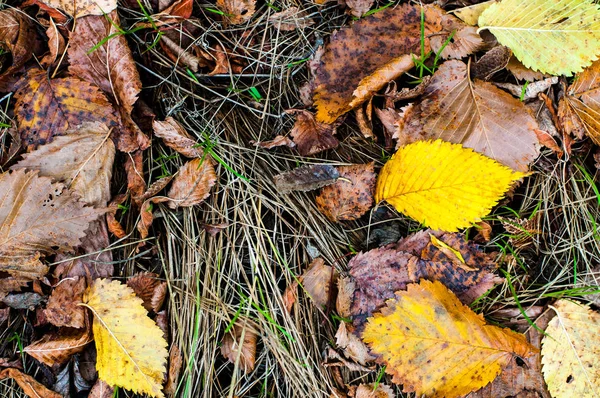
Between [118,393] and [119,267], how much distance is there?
0.48 meters

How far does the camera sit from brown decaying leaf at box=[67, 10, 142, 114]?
187 centimetres

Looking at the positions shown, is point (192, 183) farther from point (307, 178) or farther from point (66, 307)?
point (66, 307)

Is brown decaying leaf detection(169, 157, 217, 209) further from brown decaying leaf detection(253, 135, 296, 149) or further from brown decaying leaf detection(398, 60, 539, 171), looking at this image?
brown decaying leaf detection(398, 60, 539, 171)

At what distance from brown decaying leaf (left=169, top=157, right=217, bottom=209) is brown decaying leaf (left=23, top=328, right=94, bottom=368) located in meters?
0.59

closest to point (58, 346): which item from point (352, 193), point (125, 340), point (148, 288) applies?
point (125, 340)

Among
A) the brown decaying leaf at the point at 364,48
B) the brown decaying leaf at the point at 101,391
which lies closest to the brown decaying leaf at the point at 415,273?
the brown decaying leaf at the point at 364,48

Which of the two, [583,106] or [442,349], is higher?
[583,106]

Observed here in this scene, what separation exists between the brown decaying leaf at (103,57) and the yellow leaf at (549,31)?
4.50 feet

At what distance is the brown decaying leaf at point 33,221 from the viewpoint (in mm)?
1783

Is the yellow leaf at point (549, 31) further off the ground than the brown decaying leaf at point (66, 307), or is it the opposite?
the yellow leaf at point (549, 31)

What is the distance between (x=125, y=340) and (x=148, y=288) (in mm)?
202

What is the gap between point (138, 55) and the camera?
1.94 metres

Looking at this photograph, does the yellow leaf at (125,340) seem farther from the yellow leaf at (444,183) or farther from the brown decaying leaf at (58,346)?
the yellow leaf at (444,183)

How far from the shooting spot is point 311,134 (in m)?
1.92
